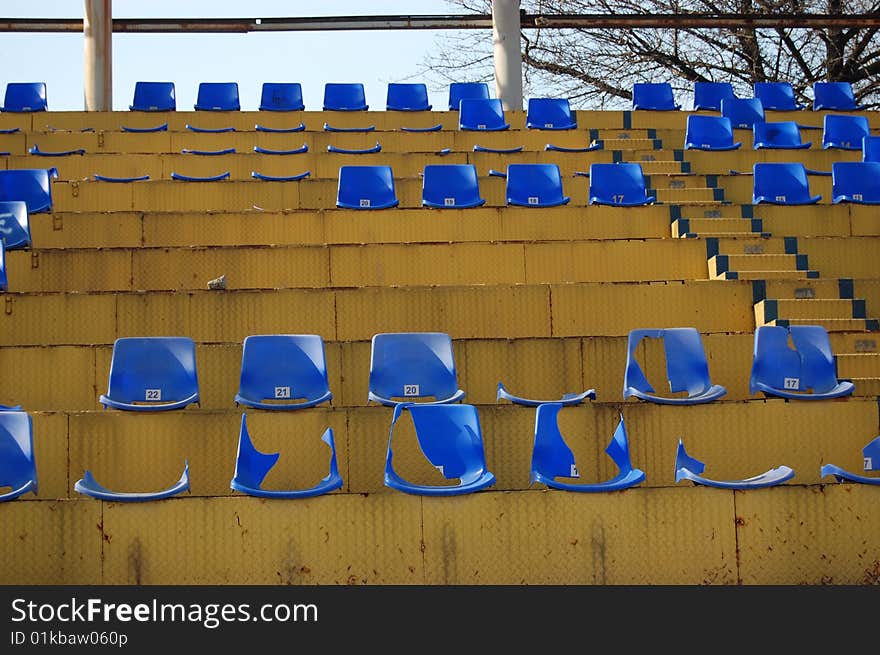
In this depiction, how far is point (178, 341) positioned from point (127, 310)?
1112 mm

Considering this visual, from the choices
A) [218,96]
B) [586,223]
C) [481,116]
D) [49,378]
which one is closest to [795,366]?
[586,223]

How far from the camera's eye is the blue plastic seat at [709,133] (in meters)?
11.3

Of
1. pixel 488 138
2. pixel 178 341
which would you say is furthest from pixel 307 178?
pixel 178 341

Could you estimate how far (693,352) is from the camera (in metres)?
6.63

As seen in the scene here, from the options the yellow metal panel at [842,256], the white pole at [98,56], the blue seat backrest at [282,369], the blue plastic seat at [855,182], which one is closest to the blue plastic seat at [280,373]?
the blue seat backrest at [282,369]

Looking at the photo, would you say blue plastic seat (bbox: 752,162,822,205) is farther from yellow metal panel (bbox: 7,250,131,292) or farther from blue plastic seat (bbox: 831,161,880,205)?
yellow metal panel (bbox: 7,250,131,292)

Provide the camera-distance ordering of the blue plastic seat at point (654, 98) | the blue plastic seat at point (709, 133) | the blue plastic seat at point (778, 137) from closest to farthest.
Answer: the blue plastic seat at point (778, 137)
the blue plastic seat at point (709, 133)
the blue plastic seat at point (654, 98)

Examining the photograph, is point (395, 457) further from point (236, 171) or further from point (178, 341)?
point (236, 171)

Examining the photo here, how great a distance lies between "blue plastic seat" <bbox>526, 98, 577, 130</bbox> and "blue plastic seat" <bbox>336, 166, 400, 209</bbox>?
2713 mm

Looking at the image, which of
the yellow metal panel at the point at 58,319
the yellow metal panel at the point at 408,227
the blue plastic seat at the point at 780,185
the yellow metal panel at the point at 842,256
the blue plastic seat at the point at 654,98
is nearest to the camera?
the yellow metal panel at the point at 58,319

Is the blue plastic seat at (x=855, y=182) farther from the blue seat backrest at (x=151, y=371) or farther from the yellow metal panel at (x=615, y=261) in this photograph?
the blue seat backrest at (x=151, y=371)

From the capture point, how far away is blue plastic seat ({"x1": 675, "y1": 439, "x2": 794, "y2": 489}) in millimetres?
5430

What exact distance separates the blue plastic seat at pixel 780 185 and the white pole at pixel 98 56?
687cm

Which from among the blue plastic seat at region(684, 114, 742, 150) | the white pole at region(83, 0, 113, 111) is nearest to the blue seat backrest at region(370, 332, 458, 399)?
the blue plastic seat at region(684, 114, 742, 150)
